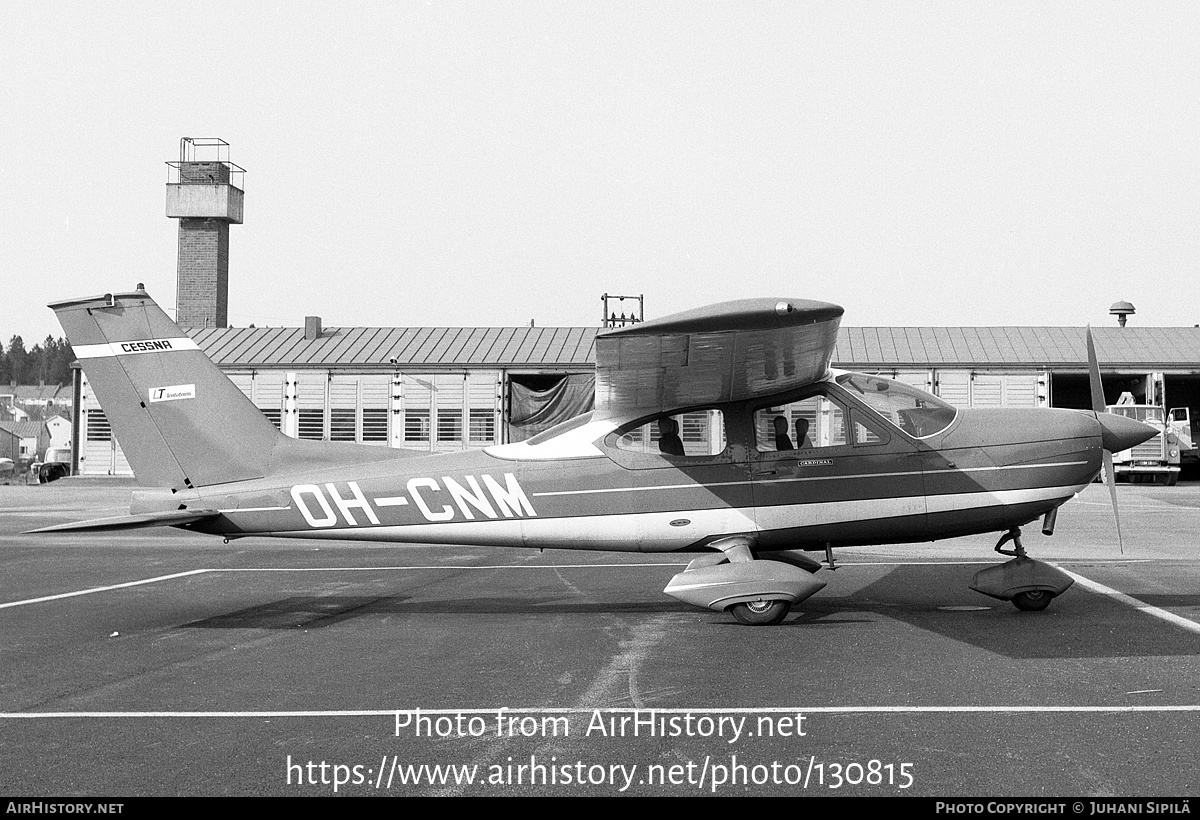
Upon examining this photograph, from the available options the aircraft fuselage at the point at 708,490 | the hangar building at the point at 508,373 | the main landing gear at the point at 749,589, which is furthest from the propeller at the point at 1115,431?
the hangar building at the point at 508,373

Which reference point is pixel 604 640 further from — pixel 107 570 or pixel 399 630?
pixel 107 570

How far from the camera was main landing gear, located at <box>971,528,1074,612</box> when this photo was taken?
873cm

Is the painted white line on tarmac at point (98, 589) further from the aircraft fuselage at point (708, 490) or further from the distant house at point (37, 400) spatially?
the distant house at point (37, 400)

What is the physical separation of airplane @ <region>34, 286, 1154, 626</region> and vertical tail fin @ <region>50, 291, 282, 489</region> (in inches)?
A: 0.5

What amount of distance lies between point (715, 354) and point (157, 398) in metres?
5.04

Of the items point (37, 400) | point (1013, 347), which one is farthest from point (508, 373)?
point (37, 400)

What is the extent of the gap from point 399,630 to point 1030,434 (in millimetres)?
5527

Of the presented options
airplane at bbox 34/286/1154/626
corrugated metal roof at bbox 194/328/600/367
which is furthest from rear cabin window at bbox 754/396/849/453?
corrugated metal roof at bbox 194/328/600/367

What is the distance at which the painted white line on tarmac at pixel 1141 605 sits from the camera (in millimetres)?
7903

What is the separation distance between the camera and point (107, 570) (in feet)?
42.2

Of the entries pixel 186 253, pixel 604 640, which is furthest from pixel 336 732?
pixel 186 253

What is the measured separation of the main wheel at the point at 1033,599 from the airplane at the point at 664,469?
0.6 inches

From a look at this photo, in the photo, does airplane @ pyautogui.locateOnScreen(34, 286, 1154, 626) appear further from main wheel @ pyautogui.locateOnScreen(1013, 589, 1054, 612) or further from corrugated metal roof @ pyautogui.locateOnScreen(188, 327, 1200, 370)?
corrugated metal roof @ pyautogui.locateOnScreen(188, 327, 1200, 370)
